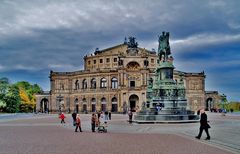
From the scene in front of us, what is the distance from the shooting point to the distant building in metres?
100

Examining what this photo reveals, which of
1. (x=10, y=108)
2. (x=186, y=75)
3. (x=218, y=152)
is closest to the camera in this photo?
(x=218, y=152)

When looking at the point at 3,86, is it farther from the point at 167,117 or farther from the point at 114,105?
the point at 167,117

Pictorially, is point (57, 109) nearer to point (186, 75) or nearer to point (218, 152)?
point (186, 75)

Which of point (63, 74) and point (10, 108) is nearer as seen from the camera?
point (10, 108)

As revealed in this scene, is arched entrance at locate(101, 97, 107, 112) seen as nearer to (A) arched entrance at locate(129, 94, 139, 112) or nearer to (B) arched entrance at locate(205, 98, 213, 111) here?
(A) arched entrance at locate(129, 94, 139, 112)

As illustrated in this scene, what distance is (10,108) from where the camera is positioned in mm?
95000

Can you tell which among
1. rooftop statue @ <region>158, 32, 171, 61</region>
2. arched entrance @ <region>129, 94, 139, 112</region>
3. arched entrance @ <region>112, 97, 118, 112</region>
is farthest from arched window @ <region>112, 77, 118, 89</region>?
rooftop statue @ <region>158, 32, 171, 61</region>

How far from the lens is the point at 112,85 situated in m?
106

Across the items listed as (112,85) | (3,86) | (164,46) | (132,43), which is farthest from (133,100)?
(164,46)

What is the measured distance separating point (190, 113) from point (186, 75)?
256 ft

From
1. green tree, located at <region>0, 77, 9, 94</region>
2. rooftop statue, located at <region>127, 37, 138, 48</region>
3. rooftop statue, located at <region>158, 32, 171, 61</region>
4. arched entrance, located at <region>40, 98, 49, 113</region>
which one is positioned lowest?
arched entrance, located at <region>40, 98, 49, 113</region>

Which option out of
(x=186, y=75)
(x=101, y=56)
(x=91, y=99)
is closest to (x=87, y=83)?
(x=91, y=99)

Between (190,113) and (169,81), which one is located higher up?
(169,81)

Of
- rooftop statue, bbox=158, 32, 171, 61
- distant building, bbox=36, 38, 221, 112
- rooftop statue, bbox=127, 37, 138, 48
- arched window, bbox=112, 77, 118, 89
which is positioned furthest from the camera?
rooftop statue, bbox=127, 37, 138, 48
